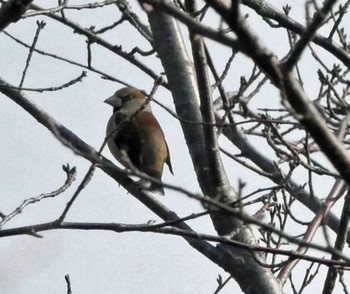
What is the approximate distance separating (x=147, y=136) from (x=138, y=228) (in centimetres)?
435

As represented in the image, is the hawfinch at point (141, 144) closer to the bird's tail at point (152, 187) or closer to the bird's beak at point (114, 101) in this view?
the bird's beak at point (114, 101)

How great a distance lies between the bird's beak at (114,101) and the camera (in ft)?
28.6

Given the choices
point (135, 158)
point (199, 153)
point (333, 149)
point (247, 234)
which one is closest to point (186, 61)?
point (199, 153)

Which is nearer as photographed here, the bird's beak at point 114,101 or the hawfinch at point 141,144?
the hawfinch at point 141,144

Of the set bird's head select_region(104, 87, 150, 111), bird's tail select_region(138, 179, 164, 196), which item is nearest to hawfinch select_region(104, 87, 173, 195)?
bird's head select_region(104, 87, 150, 111)

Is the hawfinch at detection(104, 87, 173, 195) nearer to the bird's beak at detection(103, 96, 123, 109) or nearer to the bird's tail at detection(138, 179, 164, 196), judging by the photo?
the bird's beak at detection(103, 96, 123, 109)

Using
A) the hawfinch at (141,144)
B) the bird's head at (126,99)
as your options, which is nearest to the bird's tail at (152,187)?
the hawfinch at (141,144)

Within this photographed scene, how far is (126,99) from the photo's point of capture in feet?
28.6

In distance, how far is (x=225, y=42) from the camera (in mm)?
2365

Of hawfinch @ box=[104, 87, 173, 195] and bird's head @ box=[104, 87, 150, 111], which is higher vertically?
bird's head @ box=[104, 87, 150, 111]

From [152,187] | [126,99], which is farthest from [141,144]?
[152,187]

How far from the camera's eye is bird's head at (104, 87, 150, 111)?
8.64 meters

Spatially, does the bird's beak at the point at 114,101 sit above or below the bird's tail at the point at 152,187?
above

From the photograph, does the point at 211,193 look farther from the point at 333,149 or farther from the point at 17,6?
the point at 333,149
